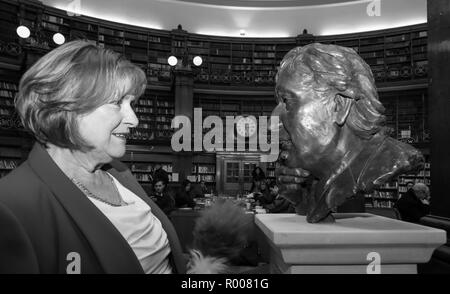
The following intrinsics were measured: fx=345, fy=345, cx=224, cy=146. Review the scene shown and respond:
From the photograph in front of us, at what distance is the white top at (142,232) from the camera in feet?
3.22

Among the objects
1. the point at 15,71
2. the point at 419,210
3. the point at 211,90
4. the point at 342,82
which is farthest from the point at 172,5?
the point at 342,82

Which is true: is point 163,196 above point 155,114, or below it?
below

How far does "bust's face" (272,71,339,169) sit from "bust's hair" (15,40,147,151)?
74 cm

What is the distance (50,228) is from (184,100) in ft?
35.2

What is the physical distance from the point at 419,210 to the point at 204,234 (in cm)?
365

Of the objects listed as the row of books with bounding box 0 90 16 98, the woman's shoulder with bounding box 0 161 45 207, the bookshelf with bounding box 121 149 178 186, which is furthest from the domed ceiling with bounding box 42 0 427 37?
the woman's shoulder with bounding box 0 161 45 207

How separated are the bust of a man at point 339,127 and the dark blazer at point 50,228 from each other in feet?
2.76

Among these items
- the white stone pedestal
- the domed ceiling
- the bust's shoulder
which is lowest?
the white stone pedestal

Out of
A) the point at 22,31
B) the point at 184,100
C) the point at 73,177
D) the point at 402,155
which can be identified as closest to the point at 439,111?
the point at 402,155

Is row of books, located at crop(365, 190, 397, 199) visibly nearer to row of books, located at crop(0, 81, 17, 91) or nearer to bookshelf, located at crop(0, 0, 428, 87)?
bookshelf, located at crop(0, 0, 428, 87)

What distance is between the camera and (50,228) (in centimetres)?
79

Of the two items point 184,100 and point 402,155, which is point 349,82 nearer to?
point 402,155

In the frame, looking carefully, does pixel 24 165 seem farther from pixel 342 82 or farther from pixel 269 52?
pixel 269 52

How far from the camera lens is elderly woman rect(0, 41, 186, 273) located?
77cm
